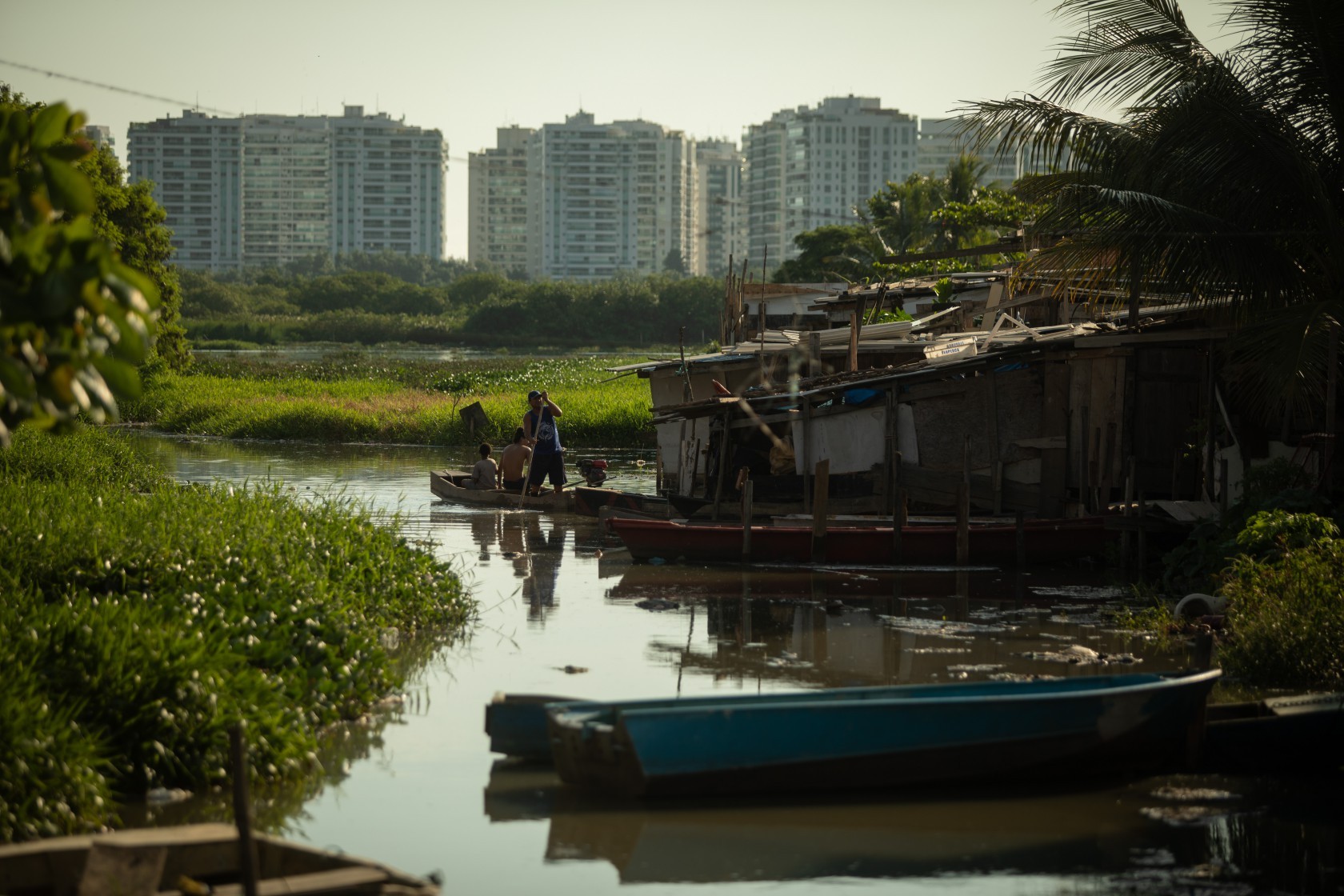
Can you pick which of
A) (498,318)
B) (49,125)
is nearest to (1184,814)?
(49,125)

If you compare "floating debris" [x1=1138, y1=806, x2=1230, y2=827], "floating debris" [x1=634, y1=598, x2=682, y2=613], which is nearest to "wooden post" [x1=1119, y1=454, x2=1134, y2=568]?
"floating debris" [x1=634, y1=598, x2=682, y2=613]

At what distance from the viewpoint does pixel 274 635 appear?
8367 mm

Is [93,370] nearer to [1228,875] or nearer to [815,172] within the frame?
[1228,875]

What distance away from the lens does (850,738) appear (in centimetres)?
720

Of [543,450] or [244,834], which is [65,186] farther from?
[543,450]

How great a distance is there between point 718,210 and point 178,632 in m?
143

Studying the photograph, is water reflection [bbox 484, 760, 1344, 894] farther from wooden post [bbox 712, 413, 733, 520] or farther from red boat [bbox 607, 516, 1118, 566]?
wooden post [bbox 712, 413, 733, 520]

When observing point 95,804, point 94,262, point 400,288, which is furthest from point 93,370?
point 400,288

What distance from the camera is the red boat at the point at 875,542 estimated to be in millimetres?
14508

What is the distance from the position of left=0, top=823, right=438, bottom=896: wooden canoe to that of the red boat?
373 inches

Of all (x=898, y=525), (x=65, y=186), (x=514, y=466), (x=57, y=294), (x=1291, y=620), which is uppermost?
(x=65, y=186)

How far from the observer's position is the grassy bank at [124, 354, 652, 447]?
29.4 m

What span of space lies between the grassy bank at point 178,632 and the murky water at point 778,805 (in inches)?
13.7

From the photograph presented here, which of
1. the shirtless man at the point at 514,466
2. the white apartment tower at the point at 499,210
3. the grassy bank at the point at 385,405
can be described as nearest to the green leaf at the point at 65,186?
the shirtless man at the point at 514,466
